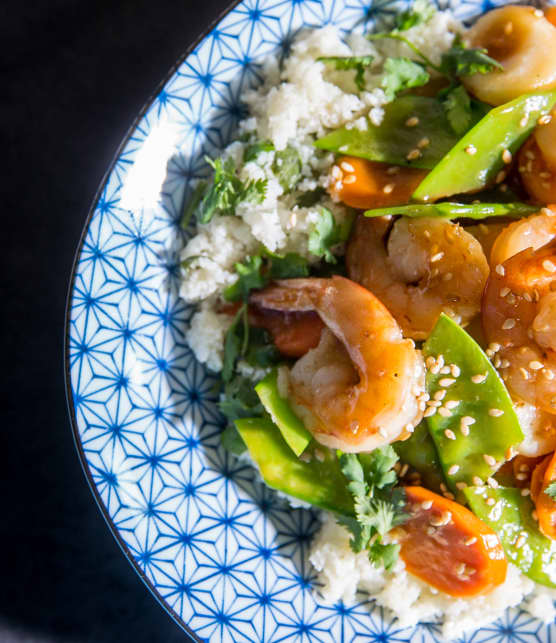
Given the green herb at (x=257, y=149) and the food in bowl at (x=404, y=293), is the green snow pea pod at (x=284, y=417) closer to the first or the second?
the food in bowl at (x=404, y=293)

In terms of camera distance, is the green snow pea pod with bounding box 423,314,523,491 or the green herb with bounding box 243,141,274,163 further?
the green herb with bounding box 243,141,274,163

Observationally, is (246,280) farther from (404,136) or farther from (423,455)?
(423,455)

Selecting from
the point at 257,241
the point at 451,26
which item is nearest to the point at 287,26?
the point at 451,26

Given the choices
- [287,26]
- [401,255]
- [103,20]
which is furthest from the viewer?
[103,20]

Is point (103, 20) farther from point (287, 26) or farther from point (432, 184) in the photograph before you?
point (432, 184)

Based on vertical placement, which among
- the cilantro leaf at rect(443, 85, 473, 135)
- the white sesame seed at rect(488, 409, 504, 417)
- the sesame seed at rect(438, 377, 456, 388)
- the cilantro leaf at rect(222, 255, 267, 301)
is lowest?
the white sesame seed at rect(488, 409, 504, 417)

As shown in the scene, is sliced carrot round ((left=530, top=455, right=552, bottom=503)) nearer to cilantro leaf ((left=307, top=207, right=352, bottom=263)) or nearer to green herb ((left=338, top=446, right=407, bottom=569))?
green herb ((left=338, top=446, right=407, bottom=569))

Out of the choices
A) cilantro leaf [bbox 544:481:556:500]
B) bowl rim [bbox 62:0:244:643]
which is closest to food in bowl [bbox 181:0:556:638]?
cilantro leaf [bbox 544:481:556:500]

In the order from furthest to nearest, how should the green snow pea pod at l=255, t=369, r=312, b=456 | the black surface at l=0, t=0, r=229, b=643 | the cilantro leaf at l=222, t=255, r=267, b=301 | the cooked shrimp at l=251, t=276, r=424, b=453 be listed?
the black surface at l=0, t=0, r=229, b=643
the cilantro leaf at l=222, t=255, r=267, b=301
the green snow pea pod at l=255, t=369, r=312, b=456
the cooked shrimp at l=251, t=276, r=424, b=453
